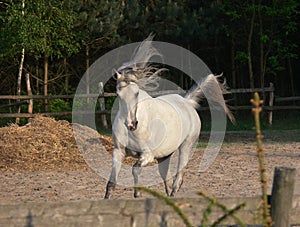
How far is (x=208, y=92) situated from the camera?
755cm

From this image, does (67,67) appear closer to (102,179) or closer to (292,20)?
(292,20)

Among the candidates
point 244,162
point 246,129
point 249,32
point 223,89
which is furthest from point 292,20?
point 223,89

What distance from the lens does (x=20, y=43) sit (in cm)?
1579

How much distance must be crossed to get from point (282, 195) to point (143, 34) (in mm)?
16988

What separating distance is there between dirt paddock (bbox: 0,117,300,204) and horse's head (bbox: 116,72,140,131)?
1.46 m

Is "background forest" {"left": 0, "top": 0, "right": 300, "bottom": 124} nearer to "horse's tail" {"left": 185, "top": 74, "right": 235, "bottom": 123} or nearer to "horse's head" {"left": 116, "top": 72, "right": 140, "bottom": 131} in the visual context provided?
"horse's tail" {"left": 185, "top": 74, "right": 235, "bottom": 123}

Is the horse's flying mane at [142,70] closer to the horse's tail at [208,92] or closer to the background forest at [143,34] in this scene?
the horse's tail at [208,92]

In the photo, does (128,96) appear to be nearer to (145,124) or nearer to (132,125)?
(132,125)

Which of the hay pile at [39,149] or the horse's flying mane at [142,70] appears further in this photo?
the hay pile at [39,149]

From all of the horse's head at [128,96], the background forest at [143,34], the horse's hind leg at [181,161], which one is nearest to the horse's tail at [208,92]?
the horse's hind leg at [181,161]

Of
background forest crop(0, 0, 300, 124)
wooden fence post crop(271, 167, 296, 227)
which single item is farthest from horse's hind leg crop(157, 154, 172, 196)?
background forest crop(0, 0, 300, 124)

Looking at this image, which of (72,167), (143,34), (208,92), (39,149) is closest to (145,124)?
(208,92)

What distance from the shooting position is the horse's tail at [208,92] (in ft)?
24.5

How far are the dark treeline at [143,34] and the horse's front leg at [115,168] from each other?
10414 mm
